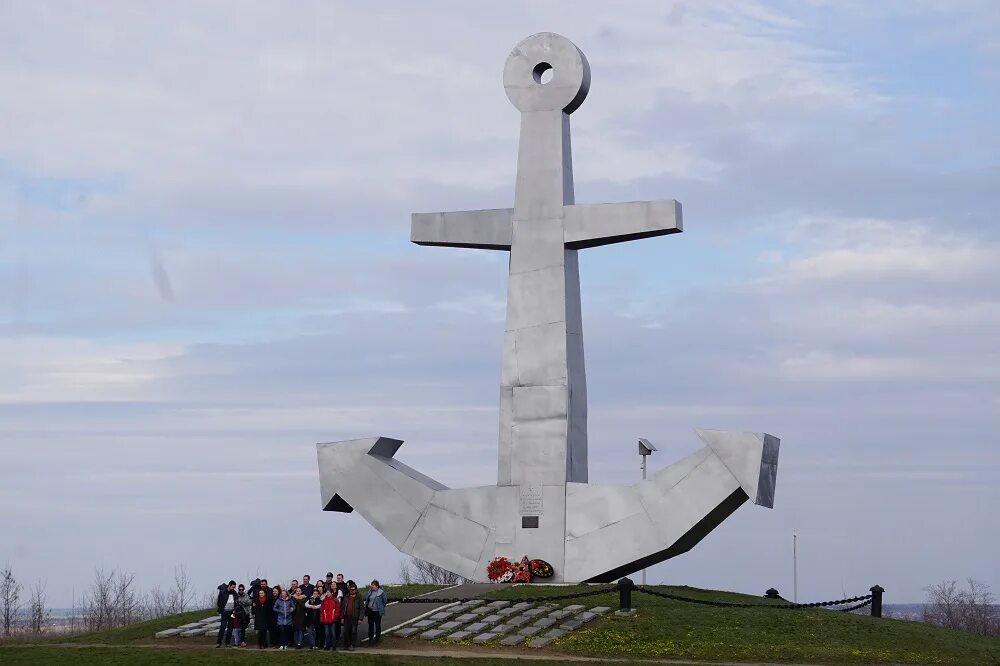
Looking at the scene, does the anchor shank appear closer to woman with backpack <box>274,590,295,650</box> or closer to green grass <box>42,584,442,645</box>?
green grass <box>42,584,442,645</box>

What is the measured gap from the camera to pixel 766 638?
78.9 ft

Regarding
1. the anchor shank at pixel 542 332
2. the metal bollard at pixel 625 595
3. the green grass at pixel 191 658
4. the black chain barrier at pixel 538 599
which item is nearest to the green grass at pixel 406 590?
the black chain barrier at pixel 538 599

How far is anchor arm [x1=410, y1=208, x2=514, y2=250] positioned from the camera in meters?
31.7

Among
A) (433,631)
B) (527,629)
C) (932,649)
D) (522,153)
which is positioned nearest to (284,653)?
(433,631)

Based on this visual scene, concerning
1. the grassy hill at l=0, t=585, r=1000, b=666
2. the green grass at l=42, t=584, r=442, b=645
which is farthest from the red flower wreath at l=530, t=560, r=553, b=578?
the grassy hill at l=0, t=585, r=1000, b=666

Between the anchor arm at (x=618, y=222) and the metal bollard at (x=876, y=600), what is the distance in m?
8.58

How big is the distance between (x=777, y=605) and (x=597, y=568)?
149 inches

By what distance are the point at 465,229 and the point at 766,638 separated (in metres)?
12.2

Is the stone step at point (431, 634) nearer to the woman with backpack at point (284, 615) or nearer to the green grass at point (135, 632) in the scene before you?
the woman with backpack at point (284, 615)

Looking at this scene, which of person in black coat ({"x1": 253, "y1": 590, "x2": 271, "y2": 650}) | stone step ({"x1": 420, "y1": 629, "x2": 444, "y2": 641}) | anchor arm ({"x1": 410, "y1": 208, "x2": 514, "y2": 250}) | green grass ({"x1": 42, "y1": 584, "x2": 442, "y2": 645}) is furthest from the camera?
anchor arm ({"x1": 410, "y1": 208, "x2": 514, "y2": 250})

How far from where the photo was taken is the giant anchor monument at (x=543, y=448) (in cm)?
2927

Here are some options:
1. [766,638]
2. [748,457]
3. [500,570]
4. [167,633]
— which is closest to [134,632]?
[167,633]

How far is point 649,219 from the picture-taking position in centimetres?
3011

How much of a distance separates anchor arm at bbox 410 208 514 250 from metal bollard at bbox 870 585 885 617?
10855mm
